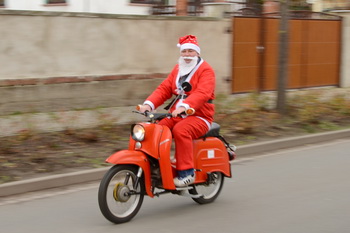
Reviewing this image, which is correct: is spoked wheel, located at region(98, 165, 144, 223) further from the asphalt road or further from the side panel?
the side panel

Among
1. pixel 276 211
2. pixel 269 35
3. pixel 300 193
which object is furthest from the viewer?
pixel 269 35

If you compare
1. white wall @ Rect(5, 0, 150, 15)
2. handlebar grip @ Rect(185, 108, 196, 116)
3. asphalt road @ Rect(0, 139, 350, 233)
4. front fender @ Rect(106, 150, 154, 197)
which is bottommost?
asphalt road @ Rect(0, 139, 350, 233)

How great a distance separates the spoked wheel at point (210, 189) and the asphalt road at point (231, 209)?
3.1 inches

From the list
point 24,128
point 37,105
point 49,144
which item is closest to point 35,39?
point 37,105

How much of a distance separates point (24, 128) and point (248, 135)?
3845 millimetres

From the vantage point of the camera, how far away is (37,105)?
1087cm

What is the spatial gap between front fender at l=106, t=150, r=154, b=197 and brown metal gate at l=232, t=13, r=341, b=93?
30.2 feet

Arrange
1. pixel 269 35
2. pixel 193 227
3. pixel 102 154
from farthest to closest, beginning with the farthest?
pixel 269 35 → pixel 102 154 → pixel 193 227

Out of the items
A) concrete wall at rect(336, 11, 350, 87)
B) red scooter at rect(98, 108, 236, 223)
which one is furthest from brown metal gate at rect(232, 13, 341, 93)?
red scooter at rect(98, 108, 236, 223)

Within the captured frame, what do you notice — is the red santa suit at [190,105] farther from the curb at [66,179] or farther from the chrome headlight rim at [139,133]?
the curb at [66,179]

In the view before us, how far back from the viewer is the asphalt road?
5.37m

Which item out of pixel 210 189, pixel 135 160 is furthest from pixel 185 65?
pixel 210 189

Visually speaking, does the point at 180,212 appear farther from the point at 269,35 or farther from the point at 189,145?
the point at 269,35

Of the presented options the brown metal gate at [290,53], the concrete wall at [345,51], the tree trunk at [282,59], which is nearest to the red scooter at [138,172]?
the tree trunk at [282,59]
